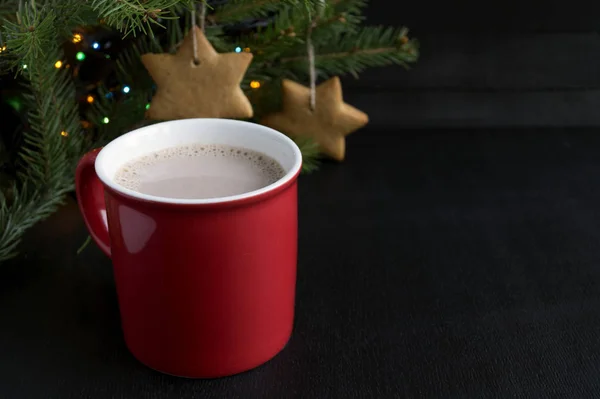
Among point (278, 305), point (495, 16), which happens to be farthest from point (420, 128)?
point (278, 305)

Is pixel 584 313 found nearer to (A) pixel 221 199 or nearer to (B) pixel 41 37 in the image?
(A) pixel 221 199

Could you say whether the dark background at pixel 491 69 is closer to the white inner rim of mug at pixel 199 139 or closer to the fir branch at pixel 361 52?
the fir branch at pixel 361 52

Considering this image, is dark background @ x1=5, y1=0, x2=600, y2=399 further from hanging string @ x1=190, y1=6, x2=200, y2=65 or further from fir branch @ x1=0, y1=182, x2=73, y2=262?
hanging string @ x1=190, y1=6, x2=200, y2=65

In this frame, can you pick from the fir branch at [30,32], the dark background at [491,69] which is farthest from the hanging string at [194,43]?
the dark background at [491,69]

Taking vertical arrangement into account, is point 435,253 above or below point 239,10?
below

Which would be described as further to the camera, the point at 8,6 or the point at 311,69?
the point at 311,69

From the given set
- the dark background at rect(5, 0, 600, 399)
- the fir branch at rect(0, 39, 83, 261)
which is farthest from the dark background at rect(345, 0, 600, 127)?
the fir branch at rect(0, 39, 83, 261)

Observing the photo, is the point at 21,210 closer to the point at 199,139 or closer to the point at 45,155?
the point at 45,155

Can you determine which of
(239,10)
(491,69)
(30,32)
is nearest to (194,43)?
(239,10)
